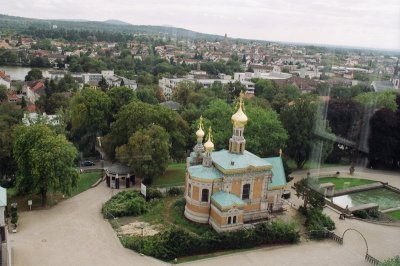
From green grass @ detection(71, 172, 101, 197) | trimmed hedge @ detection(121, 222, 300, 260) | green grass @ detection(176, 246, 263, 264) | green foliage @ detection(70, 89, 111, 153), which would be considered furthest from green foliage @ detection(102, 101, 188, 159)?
green grass @ detection(176, 246, 263, 264)

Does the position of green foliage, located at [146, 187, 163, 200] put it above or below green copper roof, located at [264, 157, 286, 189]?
below

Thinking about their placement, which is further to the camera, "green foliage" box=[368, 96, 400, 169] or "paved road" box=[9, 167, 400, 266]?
"green foliage" box=[368, 96, 400, 169]

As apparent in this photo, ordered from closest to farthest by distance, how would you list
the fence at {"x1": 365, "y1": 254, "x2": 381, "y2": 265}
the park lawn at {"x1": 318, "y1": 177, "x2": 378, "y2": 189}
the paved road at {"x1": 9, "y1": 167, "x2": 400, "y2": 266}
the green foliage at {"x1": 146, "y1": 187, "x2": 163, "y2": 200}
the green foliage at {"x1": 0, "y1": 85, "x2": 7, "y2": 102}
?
the paved road at {"x1": 9, "y1": 167, "x2": 400, "y2": 266}, the fence at {"x1": 365, "y1": 254, "x2": 381, "y2": 265}, the green foliage at {"x1": 146, "y1": 187, "x2": 163, "y2": 200}, the park lawn at {"x1": 318, "y1": 177, "x2": 378, "y2": 189}, the green foliage at {"x1": 0, "y1": 85, "x2": 7, "y2": 102}

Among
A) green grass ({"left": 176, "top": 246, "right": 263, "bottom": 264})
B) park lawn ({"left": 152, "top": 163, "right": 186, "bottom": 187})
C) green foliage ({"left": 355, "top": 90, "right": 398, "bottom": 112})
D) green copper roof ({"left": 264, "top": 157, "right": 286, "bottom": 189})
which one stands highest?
green foliage ({"left": 355, "top": 90, "right": 398, "bottom": 112})

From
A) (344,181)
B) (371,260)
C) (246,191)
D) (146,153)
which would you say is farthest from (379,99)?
(146,153)

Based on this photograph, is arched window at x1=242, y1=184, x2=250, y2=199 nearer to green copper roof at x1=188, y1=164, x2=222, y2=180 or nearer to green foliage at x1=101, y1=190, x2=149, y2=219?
green copper roof at x1=188, y1=164, x2=222, y2=180

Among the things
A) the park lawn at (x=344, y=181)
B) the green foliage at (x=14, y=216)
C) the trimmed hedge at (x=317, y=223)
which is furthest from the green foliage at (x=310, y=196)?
the green foliage at (x=14, y=216)

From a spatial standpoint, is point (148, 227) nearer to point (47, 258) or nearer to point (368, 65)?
point (47, 258)

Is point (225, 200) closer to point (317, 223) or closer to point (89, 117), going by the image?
point (317, 223)
